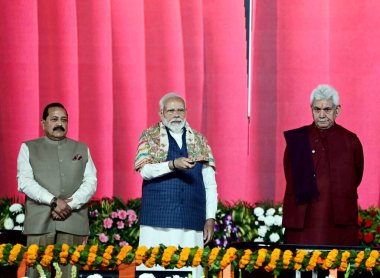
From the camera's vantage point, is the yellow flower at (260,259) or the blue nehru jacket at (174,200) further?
the blue nehru jacket at (174,200)

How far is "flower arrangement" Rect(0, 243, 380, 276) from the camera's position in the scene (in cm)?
365

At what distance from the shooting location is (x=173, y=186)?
4.72m

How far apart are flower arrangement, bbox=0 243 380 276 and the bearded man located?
97 centimetres

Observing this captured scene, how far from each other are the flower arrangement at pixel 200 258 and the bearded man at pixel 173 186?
38.3 inches

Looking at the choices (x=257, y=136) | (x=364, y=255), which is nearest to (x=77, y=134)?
(x=257, y=136)

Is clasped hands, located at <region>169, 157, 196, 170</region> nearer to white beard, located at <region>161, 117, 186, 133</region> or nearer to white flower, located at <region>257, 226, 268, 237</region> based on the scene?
white beard, located at <region>161, 117, 186, 133</region>

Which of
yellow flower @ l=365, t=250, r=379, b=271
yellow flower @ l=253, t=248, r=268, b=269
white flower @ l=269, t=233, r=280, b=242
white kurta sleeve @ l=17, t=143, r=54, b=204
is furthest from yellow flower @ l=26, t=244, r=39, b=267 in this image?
white flower @ l=269, t=233, r=280, b=242

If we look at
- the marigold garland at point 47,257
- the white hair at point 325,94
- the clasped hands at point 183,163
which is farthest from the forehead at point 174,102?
the marigold garland at point 47,257

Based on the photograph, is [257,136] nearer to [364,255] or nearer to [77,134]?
[77,134]

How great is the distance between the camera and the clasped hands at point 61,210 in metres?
4.88

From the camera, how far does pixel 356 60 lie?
267 inches

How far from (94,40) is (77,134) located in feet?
2.24

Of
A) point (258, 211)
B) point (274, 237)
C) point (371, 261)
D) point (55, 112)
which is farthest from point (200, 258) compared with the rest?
point (258, 211)

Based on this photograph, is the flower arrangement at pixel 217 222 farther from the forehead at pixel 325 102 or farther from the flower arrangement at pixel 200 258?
the flower arrangement at pixel 200 258
